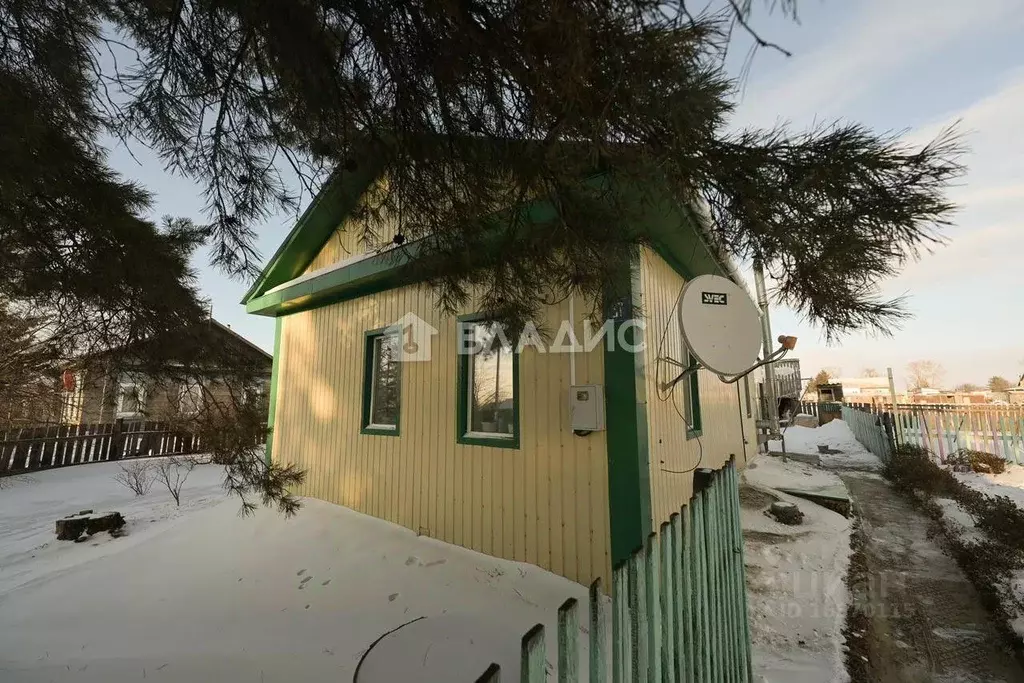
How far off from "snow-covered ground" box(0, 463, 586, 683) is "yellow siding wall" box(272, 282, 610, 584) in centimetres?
24

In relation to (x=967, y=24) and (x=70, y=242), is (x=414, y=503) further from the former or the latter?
(x=967, y=24)

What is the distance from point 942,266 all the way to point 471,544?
4052mm

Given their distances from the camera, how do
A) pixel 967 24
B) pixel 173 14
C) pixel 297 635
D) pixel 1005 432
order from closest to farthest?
pixel 967 24
pixel 173 14
pixel 297 635
pixel 1005 432

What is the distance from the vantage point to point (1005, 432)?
8.27m

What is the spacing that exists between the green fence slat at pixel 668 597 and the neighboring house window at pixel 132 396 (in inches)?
123

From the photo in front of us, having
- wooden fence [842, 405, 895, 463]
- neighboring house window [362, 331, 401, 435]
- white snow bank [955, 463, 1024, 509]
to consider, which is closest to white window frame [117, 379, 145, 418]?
neighboring house window [362, 331, 401, 435]

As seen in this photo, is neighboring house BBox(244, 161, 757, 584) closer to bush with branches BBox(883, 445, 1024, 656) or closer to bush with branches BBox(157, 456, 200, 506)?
bush with branches BBox(883, 445, 1024, 656)

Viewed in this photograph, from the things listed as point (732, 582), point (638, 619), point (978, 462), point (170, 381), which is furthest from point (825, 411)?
point (170, 381)

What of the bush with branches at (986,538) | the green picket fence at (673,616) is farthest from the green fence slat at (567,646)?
the bush with branches at (986,538)

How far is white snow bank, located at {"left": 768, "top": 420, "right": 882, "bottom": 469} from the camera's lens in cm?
977

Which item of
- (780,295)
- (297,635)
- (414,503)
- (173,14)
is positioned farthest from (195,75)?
(414,503)

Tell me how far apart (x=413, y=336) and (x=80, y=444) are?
11.8m

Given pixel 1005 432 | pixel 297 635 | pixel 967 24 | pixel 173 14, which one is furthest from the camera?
pixel 1005 432

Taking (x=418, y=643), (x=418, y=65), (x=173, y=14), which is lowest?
(x=418, y=643)
